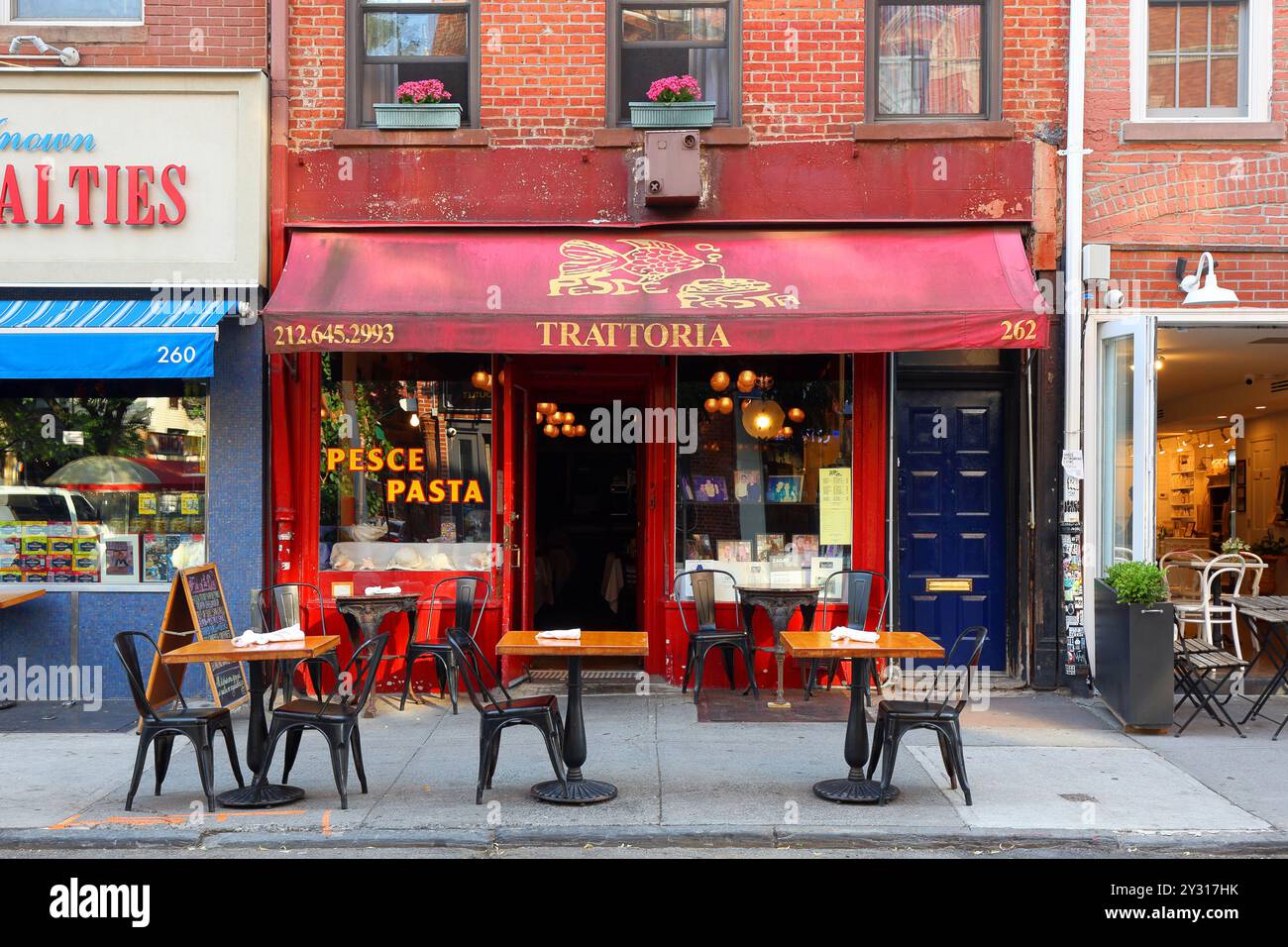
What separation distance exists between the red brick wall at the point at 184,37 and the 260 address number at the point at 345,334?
2.69 meters

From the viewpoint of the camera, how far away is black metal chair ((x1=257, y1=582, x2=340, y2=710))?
878 centimetres

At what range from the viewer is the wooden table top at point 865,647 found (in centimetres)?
671

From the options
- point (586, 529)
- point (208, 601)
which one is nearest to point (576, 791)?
point (208, 601)

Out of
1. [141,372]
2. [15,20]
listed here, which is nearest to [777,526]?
[141,372]

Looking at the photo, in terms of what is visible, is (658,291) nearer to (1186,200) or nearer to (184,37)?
(1186,200)

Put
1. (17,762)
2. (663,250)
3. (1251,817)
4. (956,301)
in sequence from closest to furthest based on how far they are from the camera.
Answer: (1251,817), (17,762), (956,301), (663,250)

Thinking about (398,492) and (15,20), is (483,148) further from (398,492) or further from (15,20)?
(15,20)

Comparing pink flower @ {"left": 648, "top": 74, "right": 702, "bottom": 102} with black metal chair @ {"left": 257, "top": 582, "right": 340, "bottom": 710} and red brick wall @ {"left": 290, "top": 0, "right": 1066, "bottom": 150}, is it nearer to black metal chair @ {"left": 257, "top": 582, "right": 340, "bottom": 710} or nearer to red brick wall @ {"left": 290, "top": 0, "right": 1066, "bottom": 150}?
red brick wall @ {"left": 290, "top": 0, "right": 1066, "bottom": 150}

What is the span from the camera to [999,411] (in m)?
10.2

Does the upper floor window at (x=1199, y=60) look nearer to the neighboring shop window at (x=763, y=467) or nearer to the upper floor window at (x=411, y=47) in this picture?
the neighboring shop window at (x=763, y=467)

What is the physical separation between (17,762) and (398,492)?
3.57 m

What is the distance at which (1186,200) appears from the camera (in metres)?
9.53

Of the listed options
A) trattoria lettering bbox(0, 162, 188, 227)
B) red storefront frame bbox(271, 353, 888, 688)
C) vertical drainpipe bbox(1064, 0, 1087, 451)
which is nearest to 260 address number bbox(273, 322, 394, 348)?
red storefront frame bbox(271, 353, 888, 688)

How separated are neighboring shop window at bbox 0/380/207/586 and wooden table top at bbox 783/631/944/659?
18.1ft
